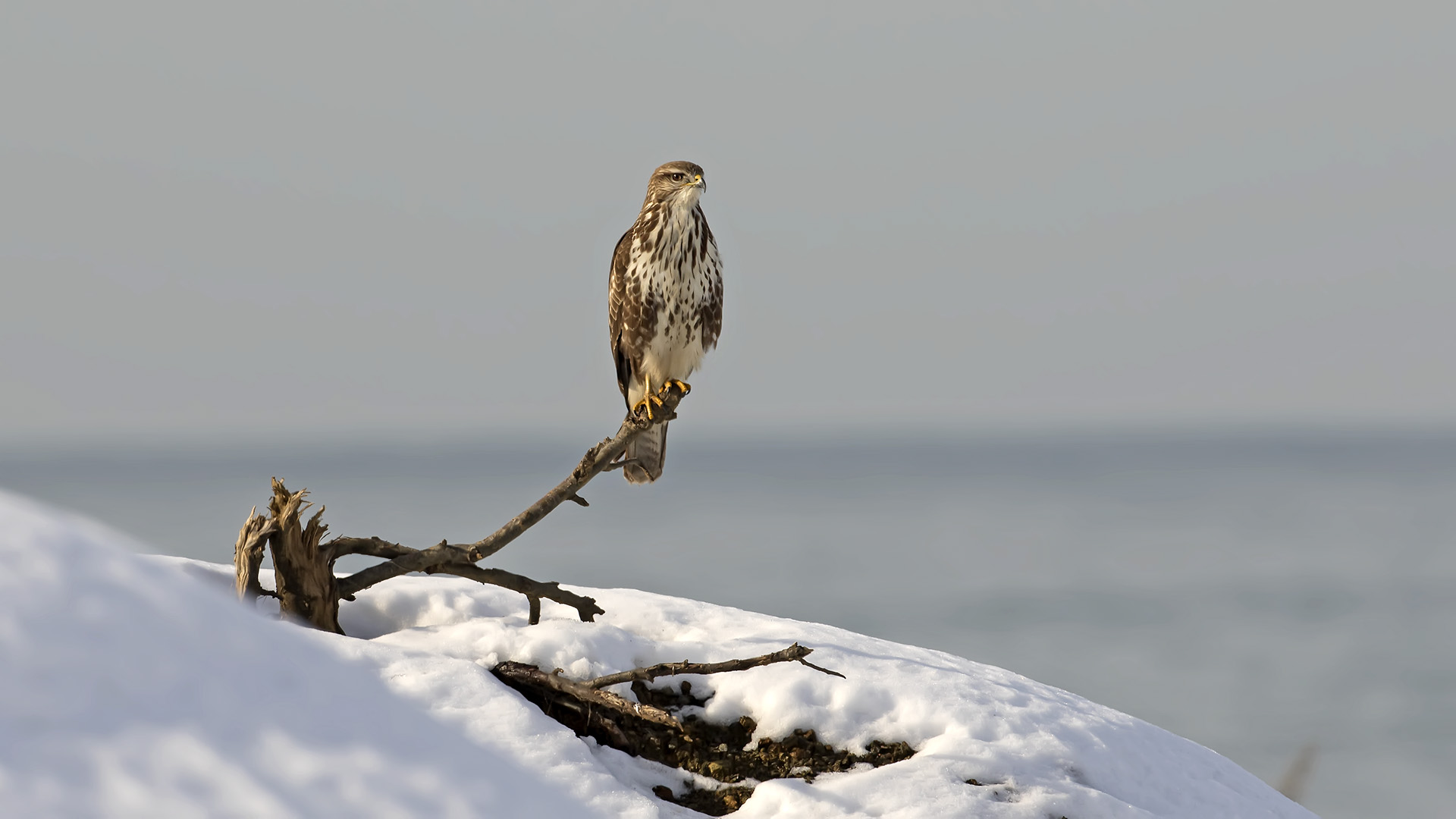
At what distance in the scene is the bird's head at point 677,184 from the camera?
18.5 feet

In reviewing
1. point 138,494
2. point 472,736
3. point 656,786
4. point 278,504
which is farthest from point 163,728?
point 138,494

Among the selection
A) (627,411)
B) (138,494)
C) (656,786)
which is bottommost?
(656,786)

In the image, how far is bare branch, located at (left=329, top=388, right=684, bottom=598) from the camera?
170 inches

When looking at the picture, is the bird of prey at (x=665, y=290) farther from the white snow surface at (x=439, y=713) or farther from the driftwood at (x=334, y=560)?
the white snow surface at (x=439, y=713)

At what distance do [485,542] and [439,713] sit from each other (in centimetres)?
133

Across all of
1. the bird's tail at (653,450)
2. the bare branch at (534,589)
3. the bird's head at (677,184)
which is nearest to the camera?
the bare branch at (534,589)

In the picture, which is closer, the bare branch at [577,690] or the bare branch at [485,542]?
the bare branch at [577,690]

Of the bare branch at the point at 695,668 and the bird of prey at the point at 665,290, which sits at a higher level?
the bird of prey at the point at 665,290

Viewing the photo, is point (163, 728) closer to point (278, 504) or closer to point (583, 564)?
point (278, 504)

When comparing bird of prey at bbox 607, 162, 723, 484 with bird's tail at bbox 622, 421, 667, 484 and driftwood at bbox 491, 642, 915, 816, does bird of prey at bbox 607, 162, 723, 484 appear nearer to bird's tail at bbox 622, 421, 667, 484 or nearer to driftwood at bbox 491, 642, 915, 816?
bird's tail at bbox 622, 421, 667, 484

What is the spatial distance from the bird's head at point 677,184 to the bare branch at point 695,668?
2.93 metres

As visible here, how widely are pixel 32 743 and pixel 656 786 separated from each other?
2093mm

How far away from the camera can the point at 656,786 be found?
133 inches

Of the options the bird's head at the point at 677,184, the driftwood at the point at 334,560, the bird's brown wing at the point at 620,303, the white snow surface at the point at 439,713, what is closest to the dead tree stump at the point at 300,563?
the driftwood at the point at 334,560
